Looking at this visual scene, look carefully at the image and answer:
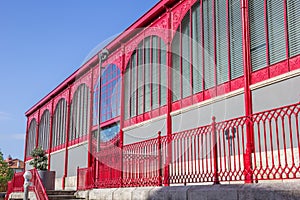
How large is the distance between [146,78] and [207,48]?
4.19 metres

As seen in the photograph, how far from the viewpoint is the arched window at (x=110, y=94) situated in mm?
19125

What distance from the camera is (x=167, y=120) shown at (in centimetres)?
1416

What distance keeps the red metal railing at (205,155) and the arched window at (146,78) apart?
13.8 ft

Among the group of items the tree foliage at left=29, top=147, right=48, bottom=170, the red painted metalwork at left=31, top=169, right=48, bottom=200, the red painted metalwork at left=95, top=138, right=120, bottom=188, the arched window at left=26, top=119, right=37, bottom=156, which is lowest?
the red painted metalwork at left=31, top=169, right=48, bottom=200

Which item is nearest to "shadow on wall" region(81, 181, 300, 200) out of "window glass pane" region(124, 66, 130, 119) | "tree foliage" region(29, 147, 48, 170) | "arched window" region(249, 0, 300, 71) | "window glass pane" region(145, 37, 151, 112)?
"arched window" region(249, 0, 300, 71)

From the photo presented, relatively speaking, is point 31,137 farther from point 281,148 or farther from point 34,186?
point 281,148

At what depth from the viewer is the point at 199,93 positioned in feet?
42.4

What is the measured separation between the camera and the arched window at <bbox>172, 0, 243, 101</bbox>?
11734 mm

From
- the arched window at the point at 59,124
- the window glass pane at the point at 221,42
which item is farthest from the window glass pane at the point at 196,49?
the arched window at the point at 59,124

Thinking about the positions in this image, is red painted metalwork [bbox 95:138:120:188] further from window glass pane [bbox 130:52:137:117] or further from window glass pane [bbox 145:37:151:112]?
window glass pane [bbox 130:52:137:117]

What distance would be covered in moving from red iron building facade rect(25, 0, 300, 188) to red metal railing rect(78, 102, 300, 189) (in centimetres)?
3

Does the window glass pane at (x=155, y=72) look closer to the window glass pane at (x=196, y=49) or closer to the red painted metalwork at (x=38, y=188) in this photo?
the window glass pane at (x=196, y=49)

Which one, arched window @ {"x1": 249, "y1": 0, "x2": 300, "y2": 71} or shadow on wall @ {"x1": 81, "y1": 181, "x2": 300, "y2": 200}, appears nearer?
shadow on wall @ {"x1": 81, "y1": 181, "x2": 300, "y2": 200}

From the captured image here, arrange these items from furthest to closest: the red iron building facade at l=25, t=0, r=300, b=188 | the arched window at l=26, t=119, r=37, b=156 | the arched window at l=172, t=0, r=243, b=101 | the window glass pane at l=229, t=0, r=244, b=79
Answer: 1. the arched window at l=26, t=119, r=37, b=156
2. the arched window at l=172, t=0, r=243, b=101
3. the window glass pane at l=229, t=0, r=244, b=79
4. the red iron building facade at l=25, t=0, r=300, b=188
